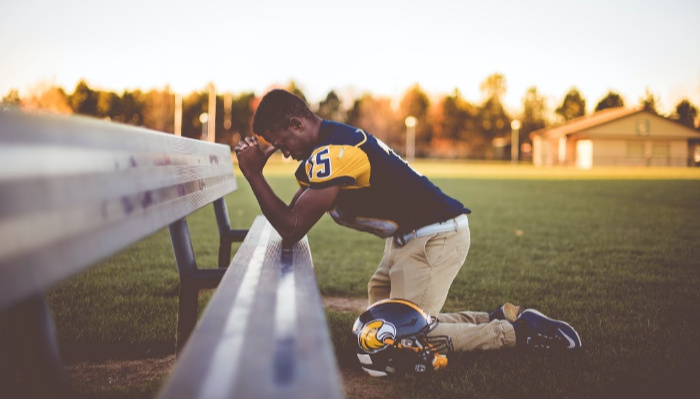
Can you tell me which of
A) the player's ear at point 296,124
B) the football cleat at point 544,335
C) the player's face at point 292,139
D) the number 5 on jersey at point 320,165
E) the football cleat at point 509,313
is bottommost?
the football cleat at point 544,335

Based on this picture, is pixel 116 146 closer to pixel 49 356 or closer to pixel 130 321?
pixel 49 356

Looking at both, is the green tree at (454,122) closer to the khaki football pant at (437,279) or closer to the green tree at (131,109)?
the green tree at (131,109)

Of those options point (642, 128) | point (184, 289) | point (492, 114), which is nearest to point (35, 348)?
point (184, 289)

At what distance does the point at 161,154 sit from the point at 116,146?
2.09ft

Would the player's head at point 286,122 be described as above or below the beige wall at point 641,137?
below

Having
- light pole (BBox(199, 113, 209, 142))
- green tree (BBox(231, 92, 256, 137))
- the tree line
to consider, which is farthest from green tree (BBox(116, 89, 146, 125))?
green tree (BBox(231, 92, 256, 137))

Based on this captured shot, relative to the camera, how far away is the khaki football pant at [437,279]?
10.4 feet

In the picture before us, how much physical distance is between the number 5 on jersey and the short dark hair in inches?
14.1

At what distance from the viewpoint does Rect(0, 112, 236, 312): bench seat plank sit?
0.99 metres

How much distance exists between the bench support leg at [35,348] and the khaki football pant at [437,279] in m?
2.08

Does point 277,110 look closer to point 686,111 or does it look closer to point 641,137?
point 641,137

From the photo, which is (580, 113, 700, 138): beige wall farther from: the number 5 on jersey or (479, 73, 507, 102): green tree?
the number 5 on jersey

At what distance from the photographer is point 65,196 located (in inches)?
45.6

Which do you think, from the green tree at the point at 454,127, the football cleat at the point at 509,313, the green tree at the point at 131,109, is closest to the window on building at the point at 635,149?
the green tree at the point at 454,127
